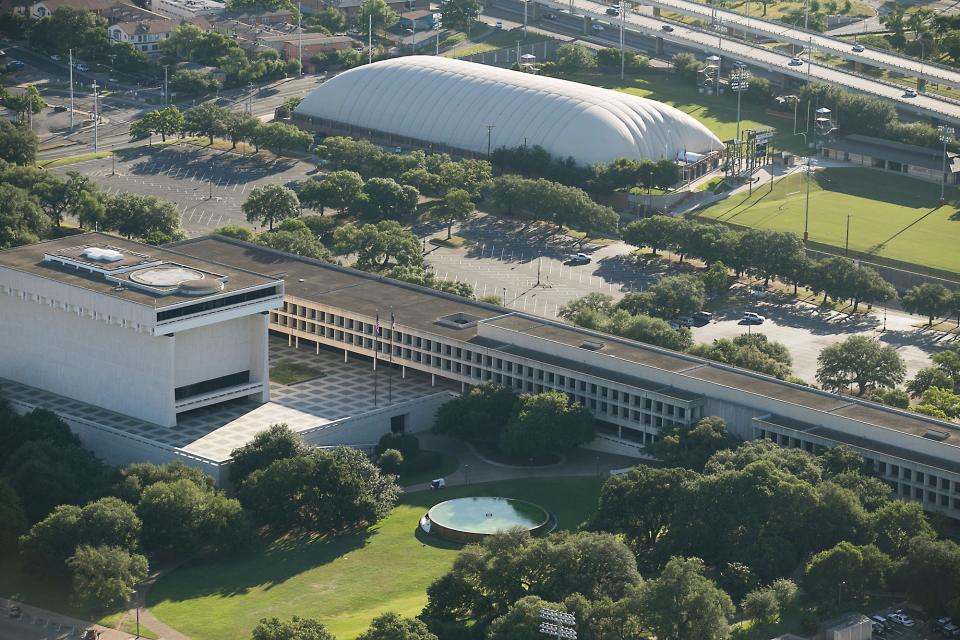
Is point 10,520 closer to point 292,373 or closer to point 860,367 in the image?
point 292,373

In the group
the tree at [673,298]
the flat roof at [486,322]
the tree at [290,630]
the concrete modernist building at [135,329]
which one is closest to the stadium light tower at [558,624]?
the tree at [290,630]

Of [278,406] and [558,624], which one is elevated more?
[558,624]

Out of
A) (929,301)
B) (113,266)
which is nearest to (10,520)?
(113,266)

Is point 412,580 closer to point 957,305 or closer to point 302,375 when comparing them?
point 302,375

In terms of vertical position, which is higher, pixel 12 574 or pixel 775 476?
pixel 775 476

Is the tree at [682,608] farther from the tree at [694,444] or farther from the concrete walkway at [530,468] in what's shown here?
the concrete walkway at [530,468]

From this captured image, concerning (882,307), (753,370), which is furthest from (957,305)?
(753,370)
